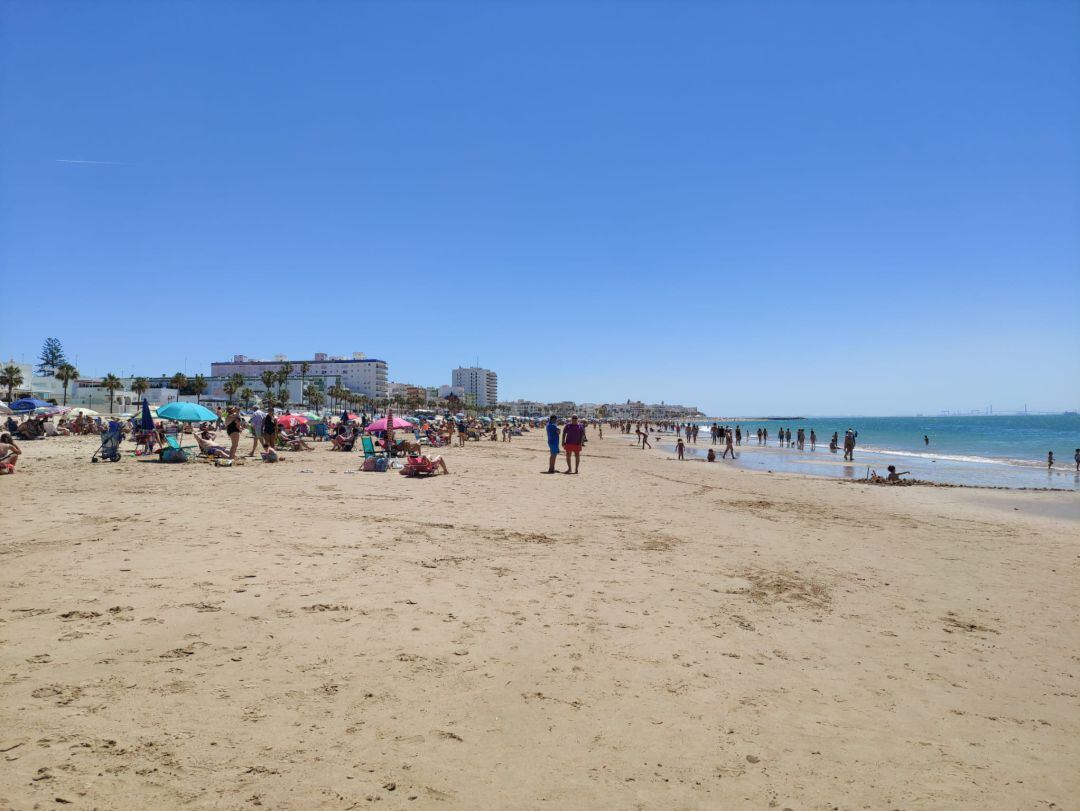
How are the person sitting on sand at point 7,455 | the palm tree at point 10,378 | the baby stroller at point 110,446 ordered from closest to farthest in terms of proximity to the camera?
1. the person sitting on sand at point 7,455
2. the baby stroller at point 110,446
3. the palm tree at point 10,378

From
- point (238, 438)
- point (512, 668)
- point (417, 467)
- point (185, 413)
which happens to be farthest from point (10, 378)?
point (512, 668)

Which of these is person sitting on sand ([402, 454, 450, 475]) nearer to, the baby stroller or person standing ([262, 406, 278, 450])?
person standing ([262, 406, 278, 450])

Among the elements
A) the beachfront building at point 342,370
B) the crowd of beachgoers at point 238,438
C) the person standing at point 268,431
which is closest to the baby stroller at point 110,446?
the crowd of beachgoers at point 238,438

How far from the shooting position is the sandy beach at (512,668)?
2.87m

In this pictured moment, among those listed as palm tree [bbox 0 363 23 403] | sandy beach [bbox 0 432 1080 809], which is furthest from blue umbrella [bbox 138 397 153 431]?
palm tree [bbox 0 363 23 403]

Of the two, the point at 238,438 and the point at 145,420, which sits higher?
the point at 145,420

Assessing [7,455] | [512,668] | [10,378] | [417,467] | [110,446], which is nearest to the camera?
[512,668]

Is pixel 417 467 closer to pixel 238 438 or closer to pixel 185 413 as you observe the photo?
pixel 185 413

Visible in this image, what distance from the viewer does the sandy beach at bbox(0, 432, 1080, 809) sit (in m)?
2.87

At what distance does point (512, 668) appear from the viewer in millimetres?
4062

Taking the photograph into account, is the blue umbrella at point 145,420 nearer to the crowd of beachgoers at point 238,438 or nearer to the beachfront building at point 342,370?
the crowd of beachgoers at point 238,438

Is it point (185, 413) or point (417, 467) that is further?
point (185, 413)

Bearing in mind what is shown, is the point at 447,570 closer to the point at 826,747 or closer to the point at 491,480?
the point at 826,747

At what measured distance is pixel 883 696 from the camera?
3.96 m
